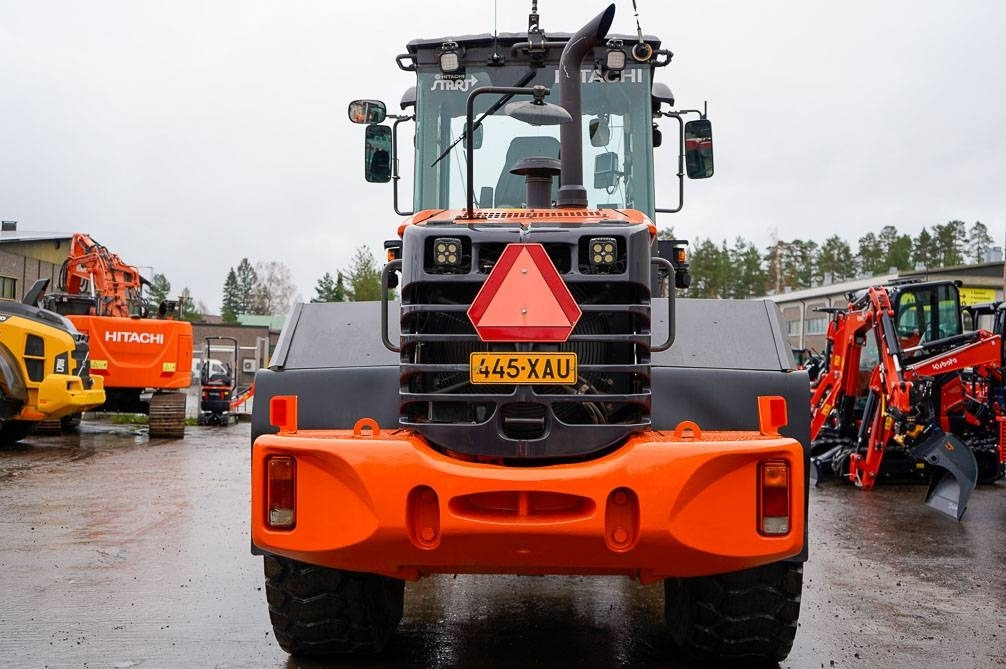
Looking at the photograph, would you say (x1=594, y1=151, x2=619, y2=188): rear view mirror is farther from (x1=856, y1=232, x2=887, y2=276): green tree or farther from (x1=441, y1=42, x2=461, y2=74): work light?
(x1=856, y1=232, x2=887, y2=276): green tree

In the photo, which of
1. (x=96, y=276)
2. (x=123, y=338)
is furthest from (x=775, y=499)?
(x=96, y=276)

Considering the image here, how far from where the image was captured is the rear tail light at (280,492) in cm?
353

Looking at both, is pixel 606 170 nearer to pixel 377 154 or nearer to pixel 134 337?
pixel 377 154

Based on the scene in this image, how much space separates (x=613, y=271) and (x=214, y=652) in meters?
2.51

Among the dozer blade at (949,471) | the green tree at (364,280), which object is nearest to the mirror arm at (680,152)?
the dozer blade at (949,471)

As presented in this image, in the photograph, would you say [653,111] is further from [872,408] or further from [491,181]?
[872,408]

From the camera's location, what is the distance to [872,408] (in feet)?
35.5

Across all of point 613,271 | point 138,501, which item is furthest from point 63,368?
point 613,271

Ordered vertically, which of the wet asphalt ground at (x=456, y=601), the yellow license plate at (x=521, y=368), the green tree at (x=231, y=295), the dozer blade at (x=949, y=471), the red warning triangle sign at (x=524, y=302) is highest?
the green tree at (x=231, y=295)

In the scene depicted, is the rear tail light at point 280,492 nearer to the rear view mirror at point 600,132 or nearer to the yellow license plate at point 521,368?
the yellow license plate at point 521,368

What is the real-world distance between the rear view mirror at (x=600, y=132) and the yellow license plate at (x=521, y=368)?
2859 mm

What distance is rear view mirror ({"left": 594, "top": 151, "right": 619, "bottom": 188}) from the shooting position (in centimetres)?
592

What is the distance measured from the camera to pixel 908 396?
9672 mm

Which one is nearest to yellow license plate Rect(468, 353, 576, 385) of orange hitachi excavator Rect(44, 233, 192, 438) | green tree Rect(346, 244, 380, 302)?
orange hitachi excavator Rect(44, 233, 192, 438)
